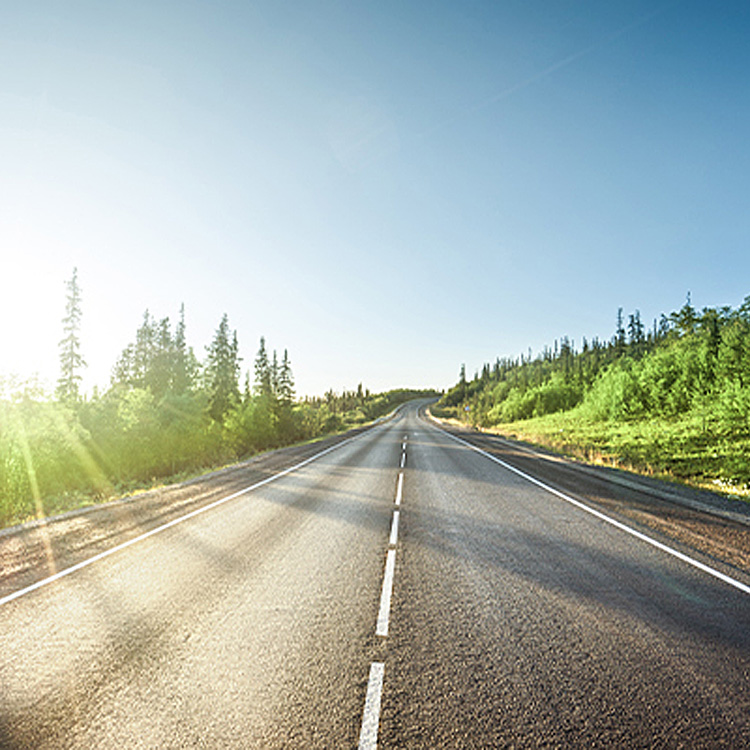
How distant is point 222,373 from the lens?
49.4 m

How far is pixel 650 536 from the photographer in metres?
6.82

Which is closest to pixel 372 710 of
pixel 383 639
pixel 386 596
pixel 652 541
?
pixel 383 639

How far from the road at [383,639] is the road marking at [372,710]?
0.04ft

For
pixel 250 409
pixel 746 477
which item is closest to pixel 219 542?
pixel 746 477

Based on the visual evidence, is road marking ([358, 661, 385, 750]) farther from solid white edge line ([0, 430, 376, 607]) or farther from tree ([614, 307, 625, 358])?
tree ([614, 307, 625, 358])

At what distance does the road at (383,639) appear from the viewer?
2.62 meters

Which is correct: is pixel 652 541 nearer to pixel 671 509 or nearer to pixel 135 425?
pixel 671 509

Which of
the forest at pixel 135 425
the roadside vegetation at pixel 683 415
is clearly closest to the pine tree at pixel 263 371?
the forest at pixel 135 425

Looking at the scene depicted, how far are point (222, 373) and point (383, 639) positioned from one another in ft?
162

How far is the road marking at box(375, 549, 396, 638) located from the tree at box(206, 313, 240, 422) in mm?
40609

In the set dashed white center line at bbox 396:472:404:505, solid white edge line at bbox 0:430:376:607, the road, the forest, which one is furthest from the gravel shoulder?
the forest

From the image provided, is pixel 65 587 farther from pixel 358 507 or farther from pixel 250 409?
pixel 250 409

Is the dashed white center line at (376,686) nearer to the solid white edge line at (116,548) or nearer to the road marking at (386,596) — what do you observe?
the road marking at (386,596)

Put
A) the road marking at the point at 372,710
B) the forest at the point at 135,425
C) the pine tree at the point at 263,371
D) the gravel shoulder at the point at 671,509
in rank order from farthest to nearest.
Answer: the pine tree at the point at 263,371
the forest at the point at 135,425
the gravel shoulder at the point at 671,509
the road marking at the point at 372,710
